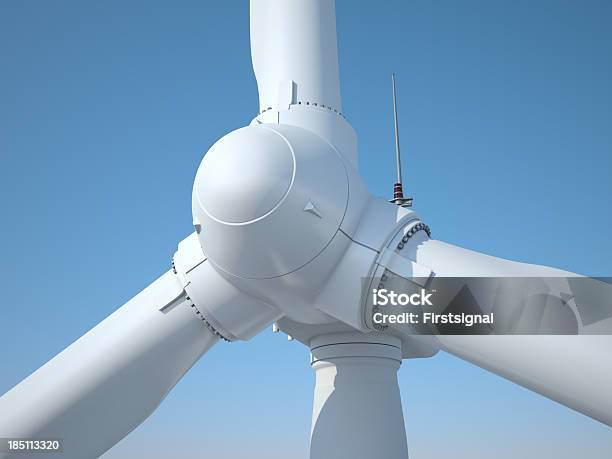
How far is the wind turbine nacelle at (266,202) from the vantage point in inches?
226

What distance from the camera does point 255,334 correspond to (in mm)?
7004

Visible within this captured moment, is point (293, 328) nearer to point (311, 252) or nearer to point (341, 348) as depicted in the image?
A: point (341, 348)

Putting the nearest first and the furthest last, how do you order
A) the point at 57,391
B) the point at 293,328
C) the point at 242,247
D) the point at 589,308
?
the point at 589,308 < the point at 242,247 < the point at 57,391 < the point at 293,328

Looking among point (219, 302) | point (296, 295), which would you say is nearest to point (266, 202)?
point (296, 295)

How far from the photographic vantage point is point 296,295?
6234 millimetres

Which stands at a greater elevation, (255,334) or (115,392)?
(255,334)

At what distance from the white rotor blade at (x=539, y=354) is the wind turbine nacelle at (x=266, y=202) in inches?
43.5

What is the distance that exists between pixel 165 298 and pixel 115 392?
3.64 ft

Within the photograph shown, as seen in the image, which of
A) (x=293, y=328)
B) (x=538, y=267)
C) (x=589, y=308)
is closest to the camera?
(x=589, y=308)

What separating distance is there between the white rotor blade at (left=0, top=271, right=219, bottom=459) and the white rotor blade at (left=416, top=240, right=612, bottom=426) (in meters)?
2.80

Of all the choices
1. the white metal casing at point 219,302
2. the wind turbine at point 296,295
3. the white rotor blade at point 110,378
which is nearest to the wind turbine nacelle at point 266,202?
the wind turbine at point 296,295

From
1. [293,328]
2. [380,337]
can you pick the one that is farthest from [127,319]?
[380,337]

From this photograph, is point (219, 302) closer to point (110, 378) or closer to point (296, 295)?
point (296, 295)

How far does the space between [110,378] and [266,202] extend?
2613 mm
